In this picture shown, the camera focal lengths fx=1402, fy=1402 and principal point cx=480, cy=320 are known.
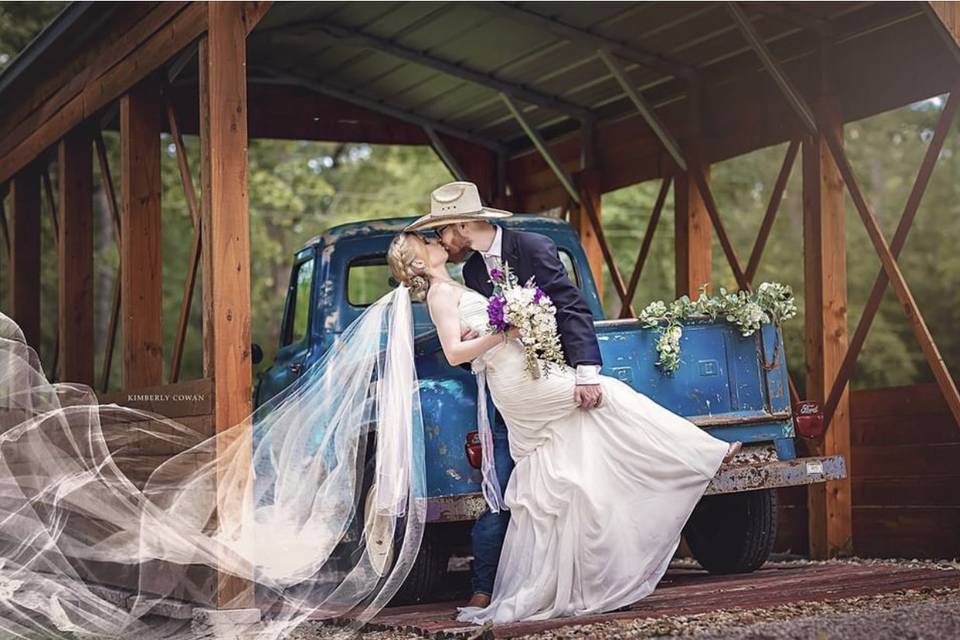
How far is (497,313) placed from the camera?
6730 millimetres

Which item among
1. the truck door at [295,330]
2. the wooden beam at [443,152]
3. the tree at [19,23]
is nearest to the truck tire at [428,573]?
the truck door at [295,330]

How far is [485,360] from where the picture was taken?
706 cm

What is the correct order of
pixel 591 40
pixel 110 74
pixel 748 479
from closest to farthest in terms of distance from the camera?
pixel 748 479
pixel 110 74
pixel 591 40

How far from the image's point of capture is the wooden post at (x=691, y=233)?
11680 millimetres

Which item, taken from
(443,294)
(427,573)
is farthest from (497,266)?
(427,573)

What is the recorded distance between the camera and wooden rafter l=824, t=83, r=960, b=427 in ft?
29.1

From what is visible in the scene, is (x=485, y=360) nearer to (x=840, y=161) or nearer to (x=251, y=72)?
(x=840, y=161)

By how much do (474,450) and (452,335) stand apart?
2.31 feet

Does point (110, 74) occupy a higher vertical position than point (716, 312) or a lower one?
higher

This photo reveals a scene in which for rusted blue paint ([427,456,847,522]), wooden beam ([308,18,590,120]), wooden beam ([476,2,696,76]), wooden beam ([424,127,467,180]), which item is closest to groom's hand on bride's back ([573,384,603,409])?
rusted blue paint ([427,456,847,522])

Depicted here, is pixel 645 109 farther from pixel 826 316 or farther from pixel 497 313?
pixel 497 313

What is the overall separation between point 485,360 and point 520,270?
1.61 feet

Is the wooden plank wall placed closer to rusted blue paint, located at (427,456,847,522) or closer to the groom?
rusted blue paint, located at (427,456,847,522)

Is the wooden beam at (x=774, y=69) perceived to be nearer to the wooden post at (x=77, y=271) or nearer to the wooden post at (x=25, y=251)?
the wooden post at (x=77, y=271)
